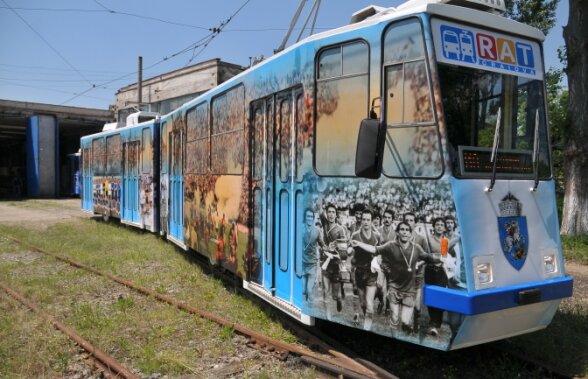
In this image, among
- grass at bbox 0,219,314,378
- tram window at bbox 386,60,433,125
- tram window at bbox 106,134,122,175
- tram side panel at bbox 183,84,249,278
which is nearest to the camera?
tram window at bbox 386,60,433,125

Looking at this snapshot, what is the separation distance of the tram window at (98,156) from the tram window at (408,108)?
15528 mm

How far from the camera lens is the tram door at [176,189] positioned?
10742 millimetres

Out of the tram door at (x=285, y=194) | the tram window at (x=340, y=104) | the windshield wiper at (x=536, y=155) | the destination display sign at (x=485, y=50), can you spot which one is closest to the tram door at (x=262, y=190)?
the tram door at (x=285, y=194)

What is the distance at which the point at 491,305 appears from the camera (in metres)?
3.93

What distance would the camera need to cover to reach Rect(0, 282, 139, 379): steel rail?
4821mm

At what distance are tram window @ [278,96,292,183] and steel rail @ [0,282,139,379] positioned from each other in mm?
2575

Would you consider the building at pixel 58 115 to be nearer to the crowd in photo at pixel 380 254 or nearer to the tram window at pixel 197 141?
the tram window at pixel 197 141

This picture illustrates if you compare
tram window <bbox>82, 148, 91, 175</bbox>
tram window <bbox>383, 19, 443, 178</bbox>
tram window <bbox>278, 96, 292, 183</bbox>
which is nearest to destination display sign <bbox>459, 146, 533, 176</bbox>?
tram window <bbox>383, 19, 443, 178</bbox>

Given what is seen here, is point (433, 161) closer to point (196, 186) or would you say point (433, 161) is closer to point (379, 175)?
point (379, 175)

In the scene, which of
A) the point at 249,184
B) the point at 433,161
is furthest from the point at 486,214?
the point at 249,184

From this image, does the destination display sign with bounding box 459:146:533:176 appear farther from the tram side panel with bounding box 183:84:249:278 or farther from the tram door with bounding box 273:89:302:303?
the tram side panel with bounding box 183:84:249:278

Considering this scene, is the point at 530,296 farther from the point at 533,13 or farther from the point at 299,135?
the point at 533,13

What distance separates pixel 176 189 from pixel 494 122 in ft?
26.5

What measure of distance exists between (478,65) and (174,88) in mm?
34153
